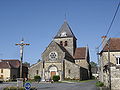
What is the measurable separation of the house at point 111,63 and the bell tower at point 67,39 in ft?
79.4

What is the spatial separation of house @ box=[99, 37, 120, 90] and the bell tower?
24.2 m

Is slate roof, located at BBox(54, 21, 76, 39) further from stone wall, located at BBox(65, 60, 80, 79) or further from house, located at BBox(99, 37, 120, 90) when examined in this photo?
house, located at BBox(99, 37, 120, 90)

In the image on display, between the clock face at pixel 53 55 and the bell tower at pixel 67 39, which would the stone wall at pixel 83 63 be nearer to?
the bell tower at pixel 67 39

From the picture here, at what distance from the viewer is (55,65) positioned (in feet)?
158

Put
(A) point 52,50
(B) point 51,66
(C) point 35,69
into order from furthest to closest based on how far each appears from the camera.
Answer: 1. (A) point 52,50
2. (C) point 35,69
3. (B) point 51,66

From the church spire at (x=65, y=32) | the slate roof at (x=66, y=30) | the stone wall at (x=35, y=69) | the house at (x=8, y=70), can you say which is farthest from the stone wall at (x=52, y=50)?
the house at (x=8, y=70)

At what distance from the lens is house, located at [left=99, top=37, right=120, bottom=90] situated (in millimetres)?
22156

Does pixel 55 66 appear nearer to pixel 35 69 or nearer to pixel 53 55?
pixel 53 55

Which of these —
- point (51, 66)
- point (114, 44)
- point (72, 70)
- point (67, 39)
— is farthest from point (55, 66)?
point (114, 44)

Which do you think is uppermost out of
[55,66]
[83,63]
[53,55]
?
[53,55]

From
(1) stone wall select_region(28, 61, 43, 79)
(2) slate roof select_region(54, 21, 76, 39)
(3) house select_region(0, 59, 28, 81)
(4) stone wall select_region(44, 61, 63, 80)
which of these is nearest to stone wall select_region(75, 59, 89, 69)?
(2) slate roof select_region(54, 21, 76, 39)

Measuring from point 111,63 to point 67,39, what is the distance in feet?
102

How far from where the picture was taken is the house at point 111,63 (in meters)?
22.2

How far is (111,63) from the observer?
2730cm
